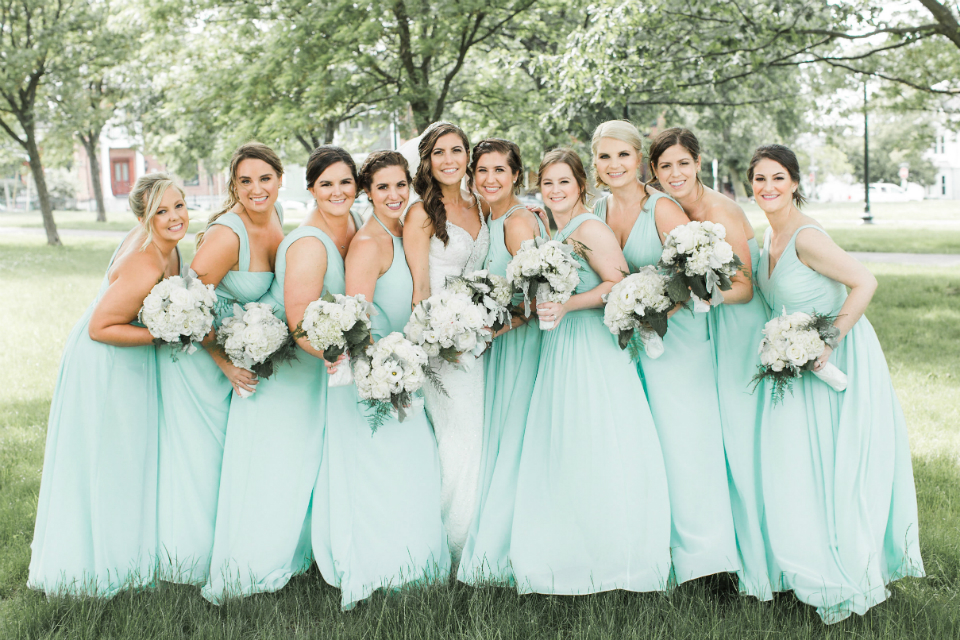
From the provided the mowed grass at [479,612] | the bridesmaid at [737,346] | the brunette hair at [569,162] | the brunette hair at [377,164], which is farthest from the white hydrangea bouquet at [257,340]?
the bridesmaid at [737,346]

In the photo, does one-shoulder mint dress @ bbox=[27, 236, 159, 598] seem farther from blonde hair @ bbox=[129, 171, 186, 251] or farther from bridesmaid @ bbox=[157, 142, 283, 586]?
blonde hair @ bbox=[129, 171, 186, 251]

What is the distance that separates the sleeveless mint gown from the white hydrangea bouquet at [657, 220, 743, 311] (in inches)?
76.2

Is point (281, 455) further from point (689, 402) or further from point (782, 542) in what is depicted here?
point (782, 542)

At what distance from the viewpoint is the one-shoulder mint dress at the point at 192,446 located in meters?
4.39

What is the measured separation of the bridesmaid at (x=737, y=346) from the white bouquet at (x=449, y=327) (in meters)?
1.25

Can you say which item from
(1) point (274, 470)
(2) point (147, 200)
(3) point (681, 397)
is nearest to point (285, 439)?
(1) point (274, 470)

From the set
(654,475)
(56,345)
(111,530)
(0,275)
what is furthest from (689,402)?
(0,275)

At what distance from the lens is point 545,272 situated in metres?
4.09

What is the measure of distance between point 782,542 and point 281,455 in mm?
2871

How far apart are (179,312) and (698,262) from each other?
2764 millimetres

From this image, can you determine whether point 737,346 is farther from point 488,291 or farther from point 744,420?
point 488,291

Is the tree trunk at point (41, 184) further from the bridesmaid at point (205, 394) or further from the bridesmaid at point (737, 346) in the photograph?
the bridesmaid at point (737, 346)

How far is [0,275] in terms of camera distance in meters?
18.2

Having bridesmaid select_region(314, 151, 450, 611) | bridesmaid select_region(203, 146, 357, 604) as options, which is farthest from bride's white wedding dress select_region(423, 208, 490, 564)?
bridesmaid select_region(203, 146, 357, 604)
